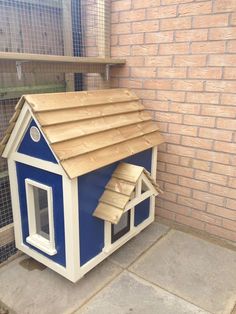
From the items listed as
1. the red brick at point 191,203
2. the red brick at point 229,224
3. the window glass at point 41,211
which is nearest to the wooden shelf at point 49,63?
the window glass at point 41,211

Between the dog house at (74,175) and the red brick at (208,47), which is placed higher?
the red brick at (208,47)

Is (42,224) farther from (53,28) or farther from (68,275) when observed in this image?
(53,28)

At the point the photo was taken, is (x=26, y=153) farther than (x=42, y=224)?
No

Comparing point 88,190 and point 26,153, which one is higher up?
point 26,153

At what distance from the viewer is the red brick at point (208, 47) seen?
2025mm

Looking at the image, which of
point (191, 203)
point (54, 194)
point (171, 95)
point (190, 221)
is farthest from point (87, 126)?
point (190, 221)

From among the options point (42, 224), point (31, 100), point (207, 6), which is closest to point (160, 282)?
point (42, 224)

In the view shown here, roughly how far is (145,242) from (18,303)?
1.02 metres

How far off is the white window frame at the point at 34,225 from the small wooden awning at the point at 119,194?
0.28m

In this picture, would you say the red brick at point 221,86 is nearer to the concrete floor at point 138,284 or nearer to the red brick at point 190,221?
the red brick at point 190,221

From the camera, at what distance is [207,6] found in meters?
2.03

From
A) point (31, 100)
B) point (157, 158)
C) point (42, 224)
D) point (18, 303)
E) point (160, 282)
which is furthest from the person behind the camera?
point (157, 158)

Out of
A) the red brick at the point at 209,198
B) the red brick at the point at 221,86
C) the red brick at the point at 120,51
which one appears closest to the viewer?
the red brick at the point at 221,86

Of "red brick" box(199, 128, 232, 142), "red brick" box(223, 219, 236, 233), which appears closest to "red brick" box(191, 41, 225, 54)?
"red brick" box(199, 128, 232, 142)
